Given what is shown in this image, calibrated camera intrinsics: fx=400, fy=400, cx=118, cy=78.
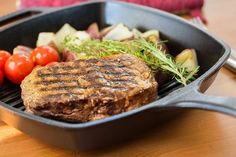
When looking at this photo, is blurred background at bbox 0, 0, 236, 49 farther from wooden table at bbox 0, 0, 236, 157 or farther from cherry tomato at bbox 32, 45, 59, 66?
wooden table at bbox 0, 0, 236, 157

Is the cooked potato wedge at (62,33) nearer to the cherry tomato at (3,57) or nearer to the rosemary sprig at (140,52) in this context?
the rosemary sprig at (140,52)

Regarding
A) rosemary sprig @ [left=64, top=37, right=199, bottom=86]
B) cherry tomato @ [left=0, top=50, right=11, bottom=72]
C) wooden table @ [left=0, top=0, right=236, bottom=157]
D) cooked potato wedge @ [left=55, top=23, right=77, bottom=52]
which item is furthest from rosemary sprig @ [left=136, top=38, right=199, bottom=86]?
cherry tomato @ [left=0, top=50, right=11, bottom=72]

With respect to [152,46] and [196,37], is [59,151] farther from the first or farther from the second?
[196,37]

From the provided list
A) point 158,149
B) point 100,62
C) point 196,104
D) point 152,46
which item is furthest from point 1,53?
point 196,104

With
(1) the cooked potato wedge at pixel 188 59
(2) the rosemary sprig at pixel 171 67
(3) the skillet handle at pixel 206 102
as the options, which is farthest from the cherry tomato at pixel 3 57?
(3) the skillet handle at pixel 206 102

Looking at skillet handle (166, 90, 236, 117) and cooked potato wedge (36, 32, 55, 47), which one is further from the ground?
cooked potato wedge (36, 32, 55, 47)

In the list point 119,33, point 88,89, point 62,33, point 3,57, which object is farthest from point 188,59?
point 3,57

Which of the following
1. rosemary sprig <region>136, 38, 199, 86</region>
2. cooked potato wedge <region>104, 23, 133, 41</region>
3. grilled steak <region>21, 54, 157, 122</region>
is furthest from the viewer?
cooked potato wedge <region>104, 23, 133, 41</region>
